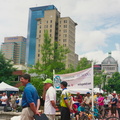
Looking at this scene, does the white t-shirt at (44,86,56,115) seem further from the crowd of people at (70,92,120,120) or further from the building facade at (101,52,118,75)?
the building facade at (101,52,118,75)

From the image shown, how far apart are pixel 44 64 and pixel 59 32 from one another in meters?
97.3

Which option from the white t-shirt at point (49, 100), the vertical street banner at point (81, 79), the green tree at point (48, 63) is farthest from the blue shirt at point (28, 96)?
the green tree at point (48, 63)

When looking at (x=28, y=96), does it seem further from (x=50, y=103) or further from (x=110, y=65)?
(x=110, y=65)

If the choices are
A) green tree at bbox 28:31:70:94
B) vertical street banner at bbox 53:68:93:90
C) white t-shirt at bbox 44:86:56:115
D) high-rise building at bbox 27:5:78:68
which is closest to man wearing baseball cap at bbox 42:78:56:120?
white t-shirt at bbox 44:86:56:115

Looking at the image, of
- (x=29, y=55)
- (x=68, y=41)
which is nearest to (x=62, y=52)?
(x=68, y=41)

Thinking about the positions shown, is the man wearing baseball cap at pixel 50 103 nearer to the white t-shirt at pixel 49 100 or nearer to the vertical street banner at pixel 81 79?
the white t-shirt at pixel 49 100

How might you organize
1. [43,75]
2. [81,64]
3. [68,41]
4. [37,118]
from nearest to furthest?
[37,118], [43,75], [81,64], [68,41]

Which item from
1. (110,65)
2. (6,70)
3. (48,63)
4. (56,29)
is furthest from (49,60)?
(110,65)

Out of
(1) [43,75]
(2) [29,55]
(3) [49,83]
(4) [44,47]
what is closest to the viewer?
(3) [49,83]

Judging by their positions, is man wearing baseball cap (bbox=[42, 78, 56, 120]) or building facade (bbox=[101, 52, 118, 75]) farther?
building facade (bbox=[101, 52, 118, 75])

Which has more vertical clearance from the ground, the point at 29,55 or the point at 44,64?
the point at 29,55

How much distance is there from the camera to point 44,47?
70.5 ft

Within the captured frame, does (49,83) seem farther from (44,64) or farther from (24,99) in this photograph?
(44,64)

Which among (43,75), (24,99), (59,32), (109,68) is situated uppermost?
(59,32)
